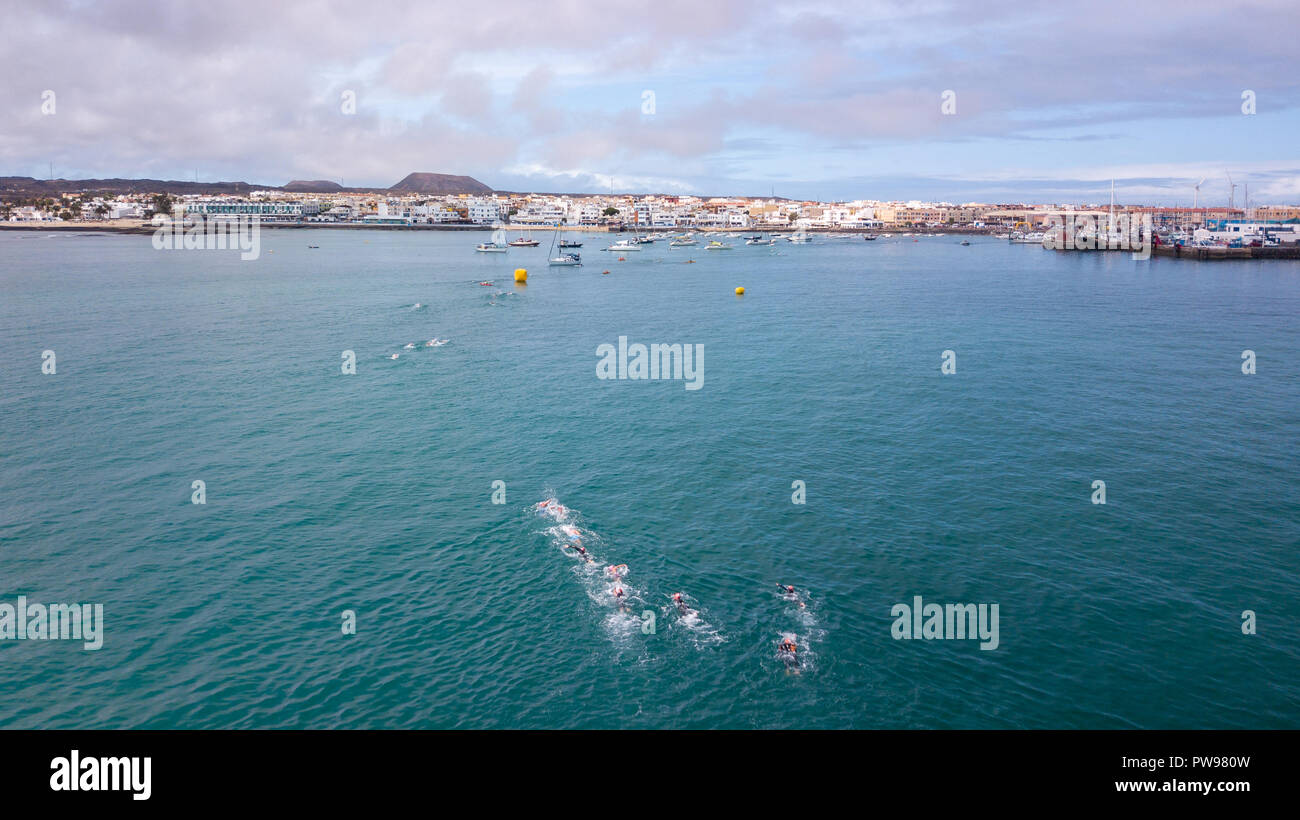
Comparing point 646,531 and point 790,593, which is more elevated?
point 646,531

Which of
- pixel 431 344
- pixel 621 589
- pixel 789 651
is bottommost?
pixel 789 651

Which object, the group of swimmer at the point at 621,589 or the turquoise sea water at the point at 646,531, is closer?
the turquoise sea water at the point at 646,531

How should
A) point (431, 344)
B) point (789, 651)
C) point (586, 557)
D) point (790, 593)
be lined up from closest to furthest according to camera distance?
point (789, 651) → point (790, 593) → point (586, 557) → point (431, 344)

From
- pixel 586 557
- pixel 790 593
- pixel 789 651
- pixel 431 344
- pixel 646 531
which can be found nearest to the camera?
pixel 789 651

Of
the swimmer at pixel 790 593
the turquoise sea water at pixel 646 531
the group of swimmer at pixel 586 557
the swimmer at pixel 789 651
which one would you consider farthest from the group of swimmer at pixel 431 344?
the swimmer at pixel 789 651

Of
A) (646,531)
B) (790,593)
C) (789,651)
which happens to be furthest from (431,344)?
(789,651)

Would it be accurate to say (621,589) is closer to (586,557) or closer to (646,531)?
(586,557)

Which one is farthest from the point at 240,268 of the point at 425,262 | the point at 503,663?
the point at 503,663

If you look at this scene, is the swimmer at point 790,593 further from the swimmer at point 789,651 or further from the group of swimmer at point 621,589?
the swimmer at point 789,651

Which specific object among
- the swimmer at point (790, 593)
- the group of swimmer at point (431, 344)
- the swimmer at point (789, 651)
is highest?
the group of swimmer at point (431, 344)

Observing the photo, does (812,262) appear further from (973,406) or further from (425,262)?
(973,406)
